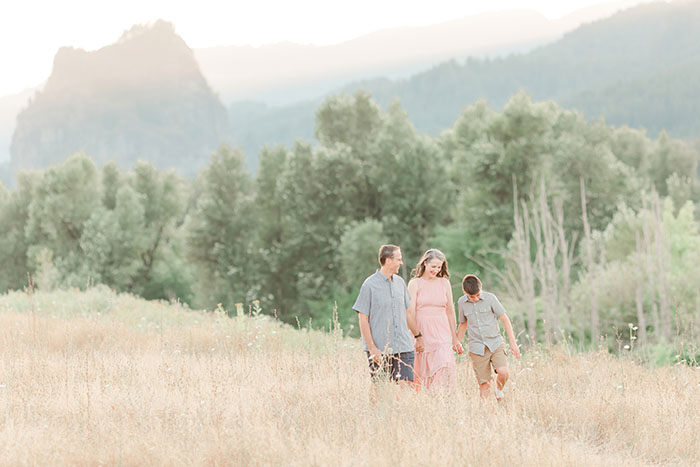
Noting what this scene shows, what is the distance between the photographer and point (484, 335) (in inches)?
278

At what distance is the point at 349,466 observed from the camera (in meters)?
4.87

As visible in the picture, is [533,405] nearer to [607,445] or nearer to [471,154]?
[607,445]

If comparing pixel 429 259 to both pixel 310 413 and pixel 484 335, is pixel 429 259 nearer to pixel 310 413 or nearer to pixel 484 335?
pixel 484 335

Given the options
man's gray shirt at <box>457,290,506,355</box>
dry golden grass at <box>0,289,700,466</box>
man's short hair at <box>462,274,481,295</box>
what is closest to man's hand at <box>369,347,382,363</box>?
dry golden grass at <box>0,289,700,466</box>

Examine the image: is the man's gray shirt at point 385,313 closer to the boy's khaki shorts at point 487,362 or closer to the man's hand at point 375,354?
the man's hand at point 375,354

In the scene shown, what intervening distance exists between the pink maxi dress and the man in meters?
0.21

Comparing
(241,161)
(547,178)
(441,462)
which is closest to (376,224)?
(547,178)

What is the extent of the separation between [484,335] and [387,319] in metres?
1.17

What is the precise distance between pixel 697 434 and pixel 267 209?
3705 cm

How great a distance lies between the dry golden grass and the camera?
205 inches

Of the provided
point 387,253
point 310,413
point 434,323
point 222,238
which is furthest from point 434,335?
point 222,238

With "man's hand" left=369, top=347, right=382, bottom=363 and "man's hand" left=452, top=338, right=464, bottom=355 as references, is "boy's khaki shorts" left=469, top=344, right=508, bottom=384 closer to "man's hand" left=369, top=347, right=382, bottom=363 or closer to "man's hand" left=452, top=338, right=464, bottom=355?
"man's hand" left=452, top=338, right=464, bottom=355

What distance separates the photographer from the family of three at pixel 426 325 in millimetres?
6734

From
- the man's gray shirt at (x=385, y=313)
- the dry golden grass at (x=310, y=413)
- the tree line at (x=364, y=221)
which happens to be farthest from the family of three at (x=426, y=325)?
the tree line at (x=364, y=221)
